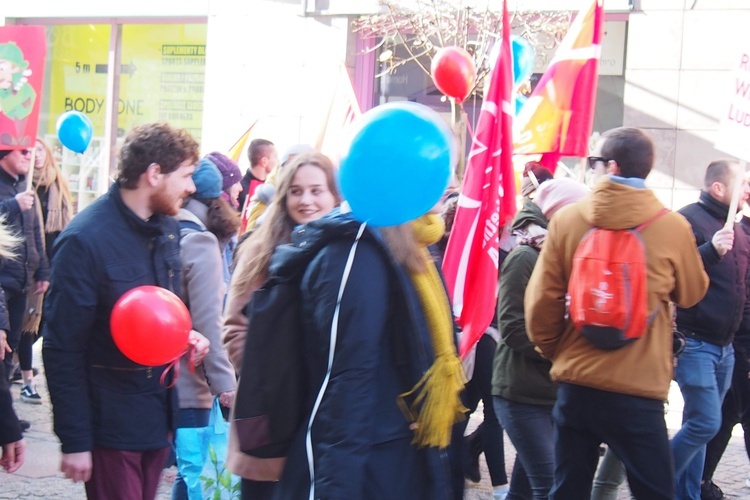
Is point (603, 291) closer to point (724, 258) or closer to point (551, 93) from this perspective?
point (724, 258)

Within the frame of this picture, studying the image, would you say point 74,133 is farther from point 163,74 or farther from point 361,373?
point 163,74

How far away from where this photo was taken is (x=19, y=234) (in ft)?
23.6

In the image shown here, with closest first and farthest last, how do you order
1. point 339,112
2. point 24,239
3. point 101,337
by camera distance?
point 101,337 < point 24,239 < point 339,112

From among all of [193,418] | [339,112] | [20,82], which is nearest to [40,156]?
[20,82]

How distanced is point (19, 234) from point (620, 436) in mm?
4638

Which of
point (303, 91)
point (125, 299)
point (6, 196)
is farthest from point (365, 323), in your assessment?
point (303, 91)

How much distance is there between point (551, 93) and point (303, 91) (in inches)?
294

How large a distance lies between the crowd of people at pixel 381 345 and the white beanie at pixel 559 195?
0.04 feet

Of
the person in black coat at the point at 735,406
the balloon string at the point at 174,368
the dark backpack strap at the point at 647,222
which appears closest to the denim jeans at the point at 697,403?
the person in black coat at the point at 735,406

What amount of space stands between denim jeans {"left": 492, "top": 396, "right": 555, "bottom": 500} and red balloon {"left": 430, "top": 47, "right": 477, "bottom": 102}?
363 centimetres

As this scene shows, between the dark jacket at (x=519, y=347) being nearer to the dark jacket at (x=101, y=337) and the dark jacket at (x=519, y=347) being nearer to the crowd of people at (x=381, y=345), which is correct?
the crowd of people at (x=381, y=345)

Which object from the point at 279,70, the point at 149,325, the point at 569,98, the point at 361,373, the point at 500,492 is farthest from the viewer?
the point at 279,70

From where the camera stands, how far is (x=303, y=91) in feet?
45.7

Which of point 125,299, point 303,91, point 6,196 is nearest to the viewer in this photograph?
point 125,299
